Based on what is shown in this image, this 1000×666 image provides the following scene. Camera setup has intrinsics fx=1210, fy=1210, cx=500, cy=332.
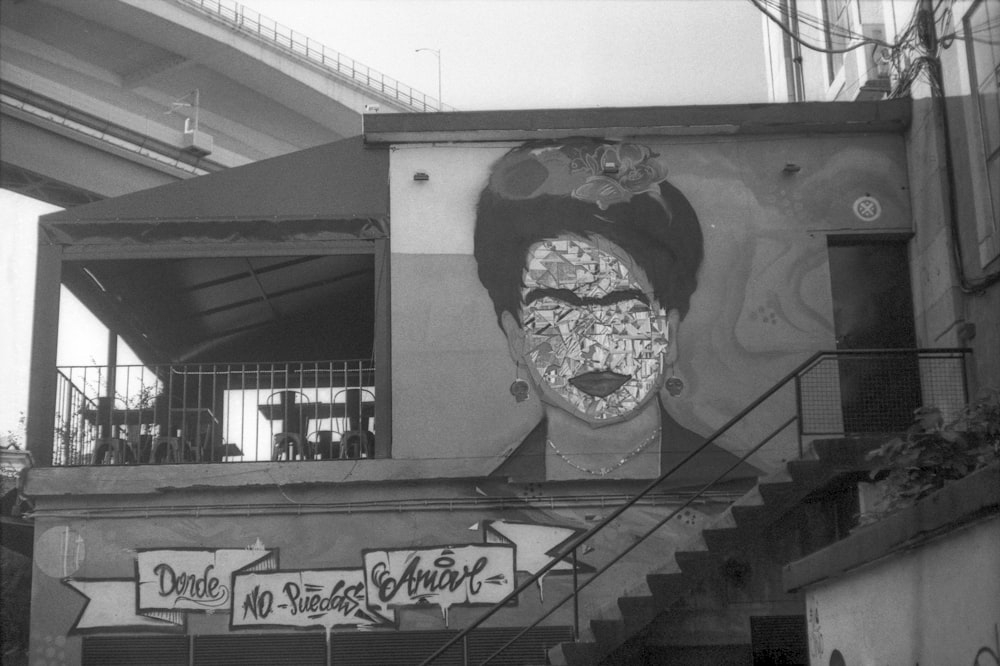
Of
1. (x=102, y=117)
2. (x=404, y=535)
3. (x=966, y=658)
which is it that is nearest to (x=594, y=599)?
(x=404, y=535)

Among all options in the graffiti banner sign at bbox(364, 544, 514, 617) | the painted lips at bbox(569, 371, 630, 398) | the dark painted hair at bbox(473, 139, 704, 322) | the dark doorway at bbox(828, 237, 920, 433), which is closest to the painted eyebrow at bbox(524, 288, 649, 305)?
the dark painted hair at bbox(473, 139, 704, 322)

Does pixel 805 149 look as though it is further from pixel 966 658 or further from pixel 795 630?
pixel 966 658

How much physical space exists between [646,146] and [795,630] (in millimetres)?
6078

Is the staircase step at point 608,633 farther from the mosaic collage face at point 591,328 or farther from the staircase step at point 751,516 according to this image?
the mosaic collage face at point 591,328

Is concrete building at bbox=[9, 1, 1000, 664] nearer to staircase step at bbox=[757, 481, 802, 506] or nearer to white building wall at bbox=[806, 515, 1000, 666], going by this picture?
staircase step at bbox=[757, 481, 802, 506]

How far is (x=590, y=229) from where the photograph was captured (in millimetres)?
14891

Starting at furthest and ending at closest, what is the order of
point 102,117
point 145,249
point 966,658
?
point 102,117 < point 145,249 < point 966,658

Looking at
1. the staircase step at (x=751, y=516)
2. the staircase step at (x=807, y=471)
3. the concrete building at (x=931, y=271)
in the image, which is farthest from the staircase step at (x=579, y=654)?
the concrete building at (x=931, y=271)

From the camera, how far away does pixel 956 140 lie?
1385 centimetres

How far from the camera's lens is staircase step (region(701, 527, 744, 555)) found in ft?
41.1

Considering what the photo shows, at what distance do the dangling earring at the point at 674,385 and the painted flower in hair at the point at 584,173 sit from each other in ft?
7.51

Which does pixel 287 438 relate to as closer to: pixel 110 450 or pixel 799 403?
pixel 110 450

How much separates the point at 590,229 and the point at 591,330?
4.25 ft

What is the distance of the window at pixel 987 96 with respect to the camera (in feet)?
42.0
